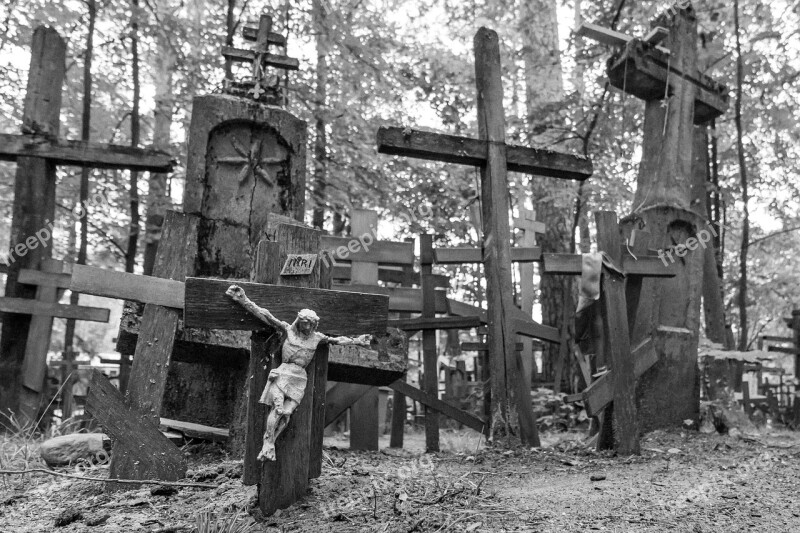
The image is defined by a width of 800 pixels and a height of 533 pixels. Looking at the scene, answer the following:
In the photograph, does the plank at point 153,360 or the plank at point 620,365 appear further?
the plank at point 620,365

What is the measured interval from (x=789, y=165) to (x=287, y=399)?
15.6 meters

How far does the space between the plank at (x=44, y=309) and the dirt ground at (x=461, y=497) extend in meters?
1.77

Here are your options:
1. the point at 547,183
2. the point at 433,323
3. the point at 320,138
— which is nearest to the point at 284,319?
the point at 433,323

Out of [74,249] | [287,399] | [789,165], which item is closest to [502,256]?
[287,399]

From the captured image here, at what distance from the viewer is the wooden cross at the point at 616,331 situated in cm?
578

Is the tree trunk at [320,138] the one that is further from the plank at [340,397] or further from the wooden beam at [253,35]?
the plank at [340,397]

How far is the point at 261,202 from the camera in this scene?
21.1 feet

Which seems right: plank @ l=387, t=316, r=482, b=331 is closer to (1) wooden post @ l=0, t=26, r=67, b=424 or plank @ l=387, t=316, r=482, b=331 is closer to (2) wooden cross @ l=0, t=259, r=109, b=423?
(2) wooden cross @ l=0, t=259, r=109, b=423

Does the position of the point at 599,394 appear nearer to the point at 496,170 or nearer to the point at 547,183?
the point at 496,170

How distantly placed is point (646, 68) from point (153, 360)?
618 cm

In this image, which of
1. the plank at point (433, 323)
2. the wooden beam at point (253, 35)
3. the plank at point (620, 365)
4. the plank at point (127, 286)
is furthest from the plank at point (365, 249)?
the plank at point (127, 286)

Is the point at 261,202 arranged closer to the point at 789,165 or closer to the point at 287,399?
the point at 287,399

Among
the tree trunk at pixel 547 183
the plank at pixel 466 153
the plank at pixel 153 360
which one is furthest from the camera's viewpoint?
the tree trunk at pixel 547 183

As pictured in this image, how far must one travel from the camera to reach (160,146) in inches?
466
